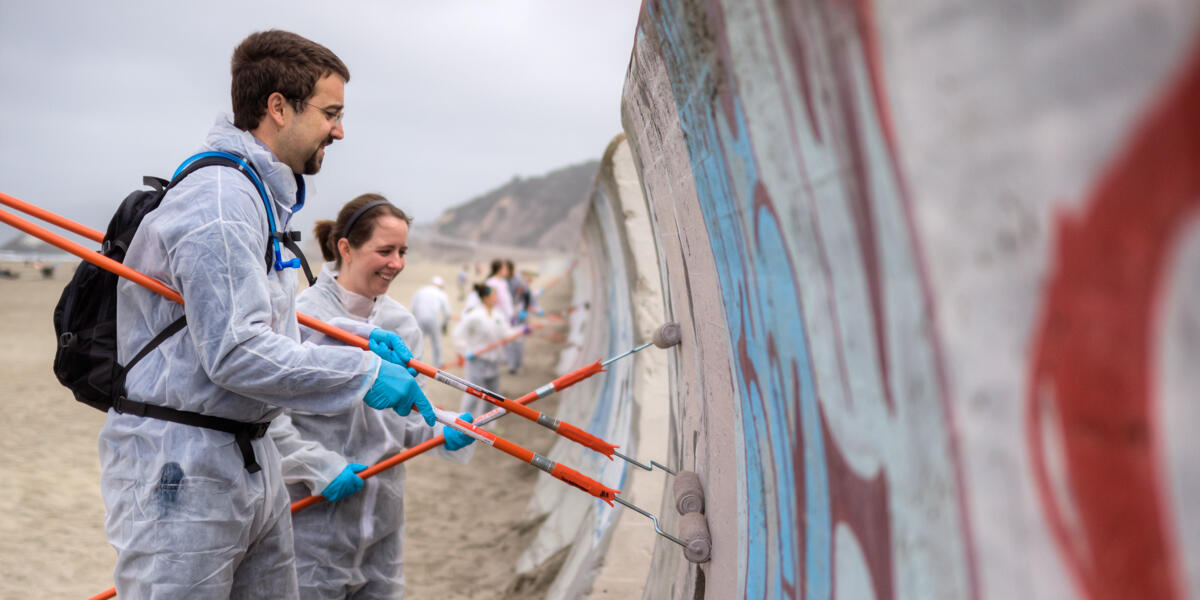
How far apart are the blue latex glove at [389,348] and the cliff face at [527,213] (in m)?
80.5

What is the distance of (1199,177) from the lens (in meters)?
0.60

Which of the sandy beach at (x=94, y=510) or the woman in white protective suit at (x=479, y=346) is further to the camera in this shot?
the woman in white protective suit at (x=479, y=346)

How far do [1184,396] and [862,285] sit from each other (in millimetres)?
506

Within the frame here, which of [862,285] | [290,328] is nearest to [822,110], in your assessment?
[862,285]

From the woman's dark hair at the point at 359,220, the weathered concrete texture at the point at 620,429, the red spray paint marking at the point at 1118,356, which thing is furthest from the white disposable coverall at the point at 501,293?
the red spray paint marking at the point at 1118,356

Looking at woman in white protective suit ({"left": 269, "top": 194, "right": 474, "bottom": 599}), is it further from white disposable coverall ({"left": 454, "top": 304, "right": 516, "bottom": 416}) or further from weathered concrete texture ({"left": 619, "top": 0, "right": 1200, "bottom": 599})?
white disposable coverall ({"left": 454, "top": 304, "right": 516, "bottom": 416})

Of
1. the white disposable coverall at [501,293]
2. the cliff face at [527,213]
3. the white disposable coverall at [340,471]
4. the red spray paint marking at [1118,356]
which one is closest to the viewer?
the red spray paint marking at [1118,356]

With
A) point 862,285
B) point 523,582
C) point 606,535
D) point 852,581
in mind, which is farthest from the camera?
point 523,582

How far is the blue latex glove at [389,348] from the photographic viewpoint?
2963 millimetres

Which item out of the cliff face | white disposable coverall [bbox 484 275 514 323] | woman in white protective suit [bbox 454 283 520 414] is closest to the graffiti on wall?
woman in white protective suit [bbox 454 283 520 414]

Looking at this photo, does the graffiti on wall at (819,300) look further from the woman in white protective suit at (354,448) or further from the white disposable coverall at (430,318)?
the white disposable coverall at (430,318)

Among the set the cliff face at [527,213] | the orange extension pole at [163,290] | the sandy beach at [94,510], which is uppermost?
the cliff face at [527,213]

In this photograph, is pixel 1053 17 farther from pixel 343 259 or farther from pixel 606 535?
pixel 606 535

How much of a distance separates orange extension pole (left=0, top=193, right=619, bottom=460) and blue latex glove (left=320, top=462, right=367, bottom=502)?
1.51ft
